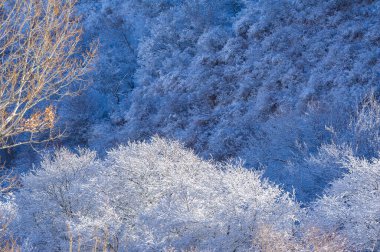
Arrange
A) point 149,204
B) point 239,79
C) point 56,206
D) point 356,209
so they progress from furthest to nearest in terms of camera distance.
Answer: point 239,79, point 56,206, point 149,204, point 356,209

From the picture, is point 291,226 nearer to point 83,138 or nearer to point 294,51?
point 294,51

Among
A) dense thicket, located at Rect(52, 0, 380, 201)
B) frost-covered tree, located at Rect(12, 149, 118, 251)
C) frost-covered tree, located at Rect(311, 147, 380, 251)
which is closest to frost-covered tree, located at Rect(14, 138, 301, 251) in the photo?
frost-covered tree, located at Rect(12, 149, 118, 251)

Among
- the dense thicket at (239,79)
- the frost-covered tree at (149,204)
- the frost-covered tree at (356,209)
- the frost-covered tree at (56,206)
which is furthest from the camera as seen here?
the dense thicket at (239,79)

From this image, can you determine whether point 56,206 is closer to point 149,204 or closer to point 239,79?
point 149,204

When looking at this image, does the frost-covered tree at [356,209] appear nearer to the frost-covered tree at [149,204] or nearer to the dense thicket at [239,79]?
the frost-covered tree at [149,204]

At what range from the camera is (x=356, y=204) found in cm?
1245

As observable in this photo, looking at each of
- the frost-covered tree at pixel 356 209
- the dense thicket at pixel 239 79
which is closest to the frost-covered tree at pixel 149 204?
the frost-covered tree at pixel 356 209

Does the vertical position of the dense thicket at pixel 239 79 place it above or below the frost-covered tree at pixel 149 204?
below

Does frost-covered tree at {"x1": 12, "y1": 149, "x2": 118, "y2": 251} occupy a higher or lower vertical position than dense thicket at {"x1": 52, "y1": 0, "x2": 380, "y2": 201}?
higher

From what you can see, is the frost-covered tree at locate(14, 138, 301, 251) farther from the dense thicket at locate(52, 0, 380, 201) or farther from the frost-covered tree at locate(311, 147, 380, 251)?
the dense thicket at locate(52, 0, 380, 201)

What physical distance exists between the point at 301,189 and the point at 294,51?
46.3 feet

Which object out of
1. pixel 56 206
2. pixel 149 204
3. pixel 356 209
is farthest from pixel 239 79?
pixel 356 209

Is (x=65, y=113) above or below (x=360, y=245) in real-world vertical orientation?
below

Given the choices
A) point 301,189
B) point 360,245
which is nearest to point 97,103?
point 301,189
